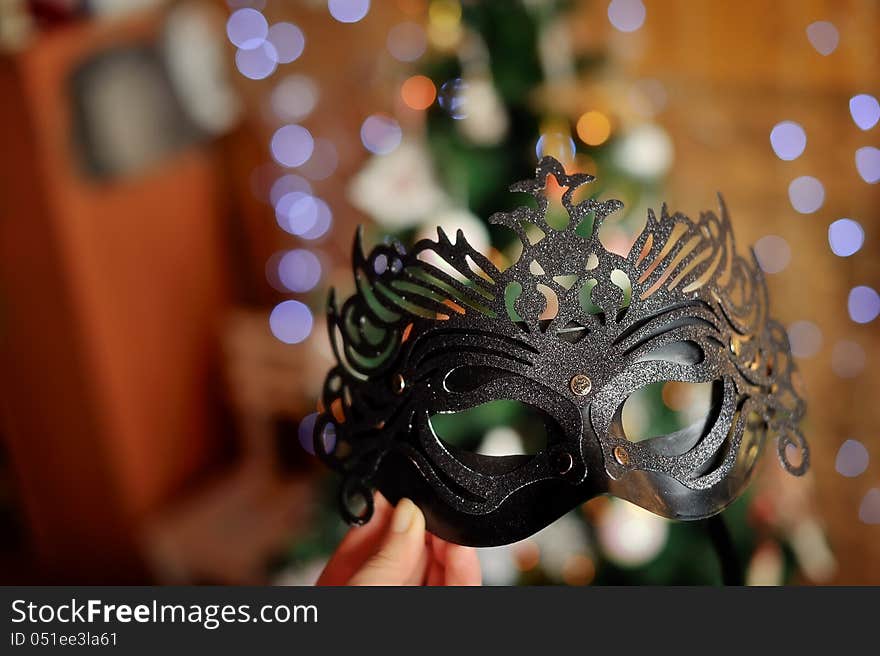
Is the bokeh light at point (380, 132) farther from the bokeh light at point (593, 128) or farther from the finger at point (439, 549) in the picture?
the finger at point (439, 549)

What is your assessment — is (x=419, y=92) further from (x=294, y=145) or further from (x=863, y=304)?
(x=863, y=304)

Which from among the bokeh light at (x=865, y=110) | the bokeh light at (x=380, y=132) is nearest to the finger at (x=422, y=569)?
the bokeh light at (x=380, y=132)

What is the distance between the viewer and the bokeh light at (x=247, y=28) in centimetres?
205

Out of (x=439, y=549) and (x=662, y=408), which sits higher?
(x=439, y=549)

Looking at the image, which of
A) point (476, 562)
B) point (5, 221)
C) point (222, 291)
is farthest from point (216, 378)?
point (476, 562)

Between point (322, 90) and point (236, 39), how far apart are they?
0.22 meters

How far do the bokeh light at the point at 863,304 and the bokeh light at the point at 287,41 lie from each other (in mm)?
1243

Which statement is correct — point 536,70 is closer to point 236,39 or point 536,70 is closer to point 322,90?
point 322,90

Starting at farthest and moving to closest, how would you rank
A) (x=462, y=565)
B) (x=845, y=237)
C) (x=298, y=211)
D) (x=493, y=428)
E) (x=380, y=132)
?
(x=298, y=211) < (x=380, y=132) < (x=845, y=237) < (x=493, y=428) < (x=462, y=565)

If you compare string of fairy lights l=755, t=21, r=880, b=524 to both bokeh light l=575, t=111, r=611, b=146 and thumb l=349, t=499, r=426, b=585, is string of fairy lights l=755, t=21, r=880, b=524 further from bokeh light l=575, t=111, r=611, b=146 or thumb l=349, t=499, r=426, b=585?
thumb l=349, t=499, r=426, b=585

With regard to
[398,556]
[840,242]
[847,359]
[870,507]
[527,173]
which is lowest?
[870,507]

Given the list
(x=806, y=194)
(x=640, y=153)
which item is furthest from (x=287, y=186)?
(x=806, y=194)

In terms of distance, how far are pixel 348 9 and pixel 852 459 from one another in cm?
136

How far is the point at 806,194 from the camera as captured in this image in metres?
1.66
